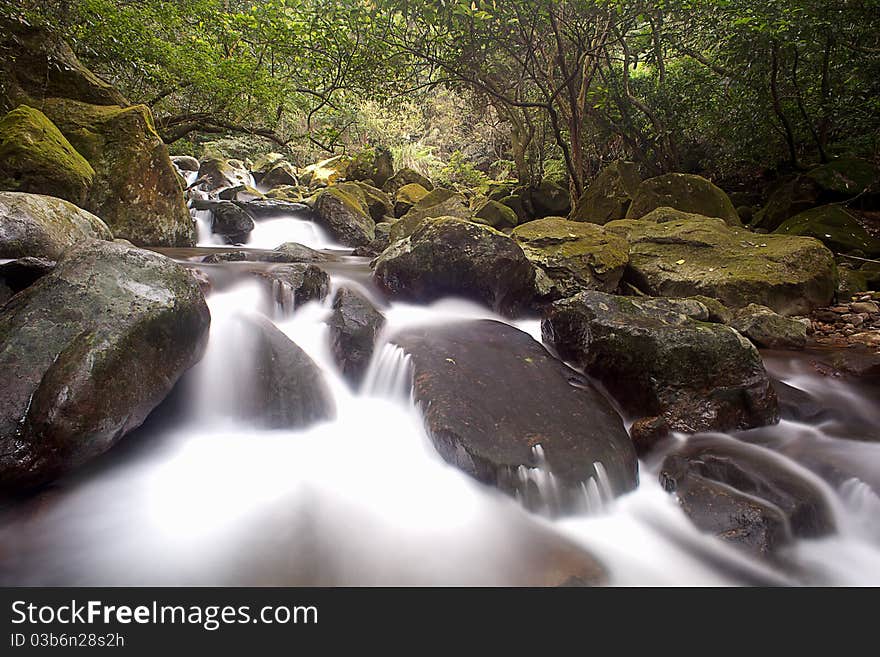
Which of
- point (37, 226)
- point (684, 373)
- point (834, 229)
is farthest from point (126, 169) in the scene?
point (834, 229)

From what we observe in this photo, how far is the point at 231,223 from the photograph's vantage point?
9.26 metres

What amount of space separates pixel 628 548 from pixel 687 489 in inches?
22.5

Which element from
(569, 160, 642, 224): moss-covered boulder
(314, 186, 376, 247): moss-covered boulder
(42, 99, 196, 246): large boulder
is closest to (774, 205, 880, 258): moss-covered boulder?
(569, 160, 642, 224): moss-covered boulder

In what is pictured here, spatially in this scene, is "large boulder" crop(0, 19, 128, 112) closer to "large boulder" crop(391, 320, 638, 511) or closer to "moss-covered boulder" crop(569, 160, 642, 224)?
"large boulder" crop(391, 320, 638, 511)

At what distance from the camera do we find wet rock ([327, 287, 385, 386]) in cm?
390

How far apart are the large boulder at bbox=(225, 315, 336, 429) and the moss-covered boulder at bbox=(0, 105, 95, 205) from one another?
13.0ft

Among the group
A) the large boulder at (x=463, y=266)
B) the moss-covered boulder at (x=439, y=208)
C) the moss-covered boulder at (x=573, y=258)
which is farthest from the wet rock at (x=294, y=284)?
the moss-covered boulder at (x=439, y=208)

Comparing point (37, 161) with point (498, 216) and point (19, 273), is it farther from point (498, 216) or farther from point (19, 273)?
point (498, 216)

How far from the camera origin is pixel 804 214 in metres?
7.83

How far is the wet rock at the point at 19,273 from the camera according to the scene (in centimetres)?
320

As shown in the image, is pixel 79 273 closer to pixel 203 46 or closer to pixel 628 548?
pixel 628 548

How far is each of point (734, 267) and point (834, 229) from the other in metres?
3.15

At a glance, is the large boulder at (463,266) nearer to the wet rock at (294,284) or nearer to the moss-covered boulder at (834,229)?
the wet rock at (294,284)

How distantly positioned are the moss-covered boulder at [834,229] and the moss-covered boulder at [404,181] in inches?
455
